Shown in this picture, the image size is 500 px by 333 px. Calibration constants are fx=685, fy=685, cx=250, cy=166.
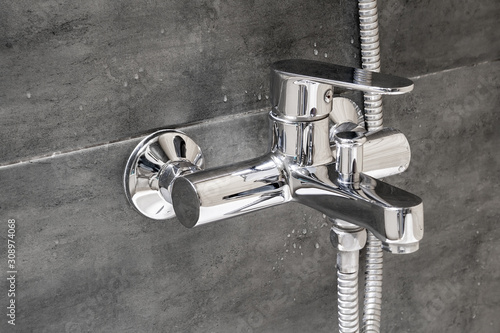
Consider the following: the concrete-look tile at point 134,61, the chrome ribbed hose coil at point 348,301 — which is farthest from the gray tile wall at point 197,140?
the chrome ribbed hose coil at point 348,301

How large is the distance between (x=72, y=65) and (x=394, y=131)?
29 centimetres

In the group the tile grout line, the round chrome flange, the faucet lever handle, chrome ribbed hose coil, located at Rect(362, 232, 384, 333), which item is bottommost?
chrome ribbed hose coil, located at Rect(362, 232, 384, 333)

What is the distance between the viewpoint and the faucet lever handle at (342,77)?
51cm

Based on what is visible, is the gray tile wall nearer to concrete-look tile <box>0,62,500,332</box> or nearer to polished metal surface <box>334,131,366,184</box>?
concrete-look tile <box>0,62,500,332</box>

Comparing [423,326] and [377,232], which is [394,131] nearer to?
[377,232]

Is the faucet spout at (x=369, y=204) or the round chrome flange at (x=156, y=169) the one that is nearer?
the faucet spout at (x=369, y=204)

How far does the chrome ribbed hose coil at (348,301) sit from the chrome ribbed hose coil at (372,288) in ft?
0.22

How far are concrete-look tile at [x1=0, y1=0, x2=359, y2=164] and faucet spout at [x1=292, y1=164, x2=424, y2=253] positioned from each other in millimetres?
142

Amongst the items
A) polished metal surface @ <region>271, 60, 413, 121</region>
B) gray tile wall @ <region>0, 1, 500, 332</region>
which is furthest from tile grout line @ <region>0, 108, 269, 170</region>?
polished metal surface @ <region>271, 60, 413, 121</region>

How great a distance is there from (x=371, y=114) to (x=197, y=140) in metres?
0.19

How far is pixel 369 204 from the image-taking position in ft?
1.71

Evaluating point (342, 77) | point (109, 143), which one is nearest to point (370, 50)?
point (342, 77)

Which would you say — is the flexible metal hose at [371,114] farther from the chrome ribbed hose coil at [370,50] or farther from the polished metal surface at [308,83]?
the polished metal surface at [308,83]

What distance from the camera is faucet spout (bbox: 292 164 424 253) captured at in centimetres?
51
